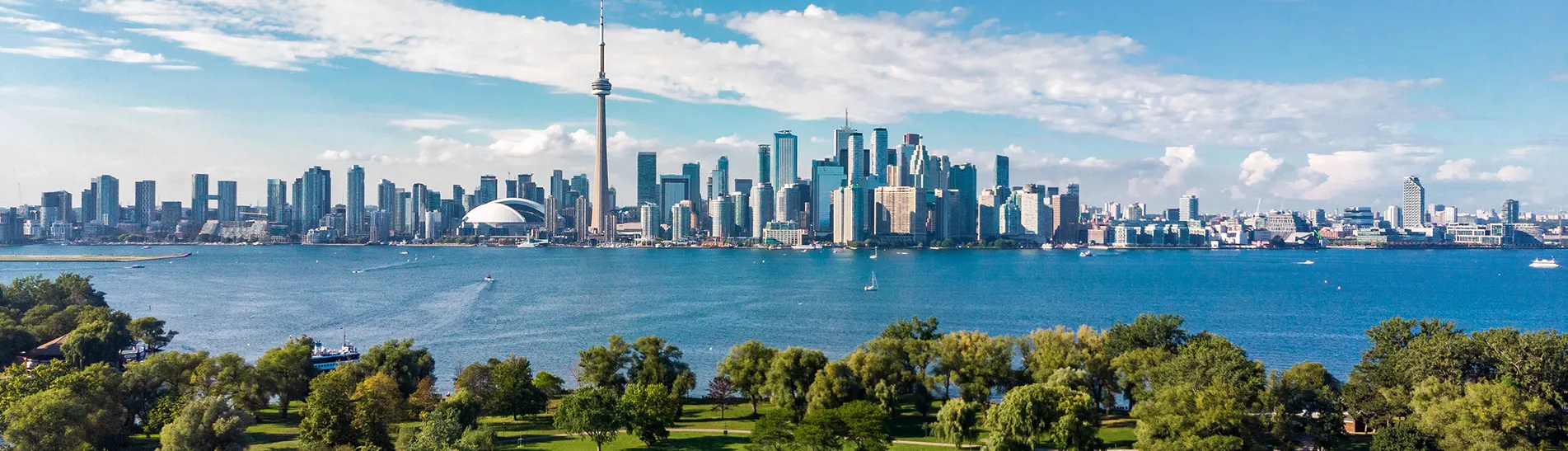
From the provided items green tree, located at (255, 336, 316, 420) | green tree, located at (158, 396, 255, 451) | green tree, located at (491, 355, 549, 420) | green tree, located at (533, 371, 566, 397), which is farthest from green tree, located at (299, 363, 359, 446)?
green tree, located at (533, 371, 566, 397)

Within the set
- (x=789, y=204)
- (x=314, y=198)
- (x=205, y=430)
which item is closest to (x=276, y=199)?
(x=314, y=198)

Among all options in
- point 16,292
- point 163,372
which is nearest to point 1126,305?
point 163,372

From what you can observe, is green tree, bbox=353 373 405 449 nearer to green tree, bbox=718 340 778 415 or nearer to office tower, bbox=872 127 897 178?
green tree, bbox=718 340 778 415

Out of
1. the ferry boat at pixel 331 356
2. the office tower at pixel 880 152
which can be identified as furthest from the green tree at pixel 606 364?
the office tower at pixel 880 152

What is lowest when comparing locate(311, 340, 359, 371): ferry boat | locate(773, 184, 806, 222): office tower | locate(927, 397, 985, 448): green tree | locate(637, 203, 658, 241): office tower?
locate(311, 340, 359, 371): ferry boat

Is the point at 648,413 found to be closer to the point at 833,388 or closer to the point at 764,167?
the point at 833,388

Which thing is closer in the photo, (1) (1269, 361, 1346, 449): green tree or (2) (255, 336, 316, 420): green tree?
(1) (1269, 361, 1346, 449): green tree

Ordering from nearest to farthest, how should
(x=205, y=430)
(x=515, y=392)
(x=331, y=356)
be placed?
(x=205, y=430), (x=515, y=392), (x=331, y=356)
